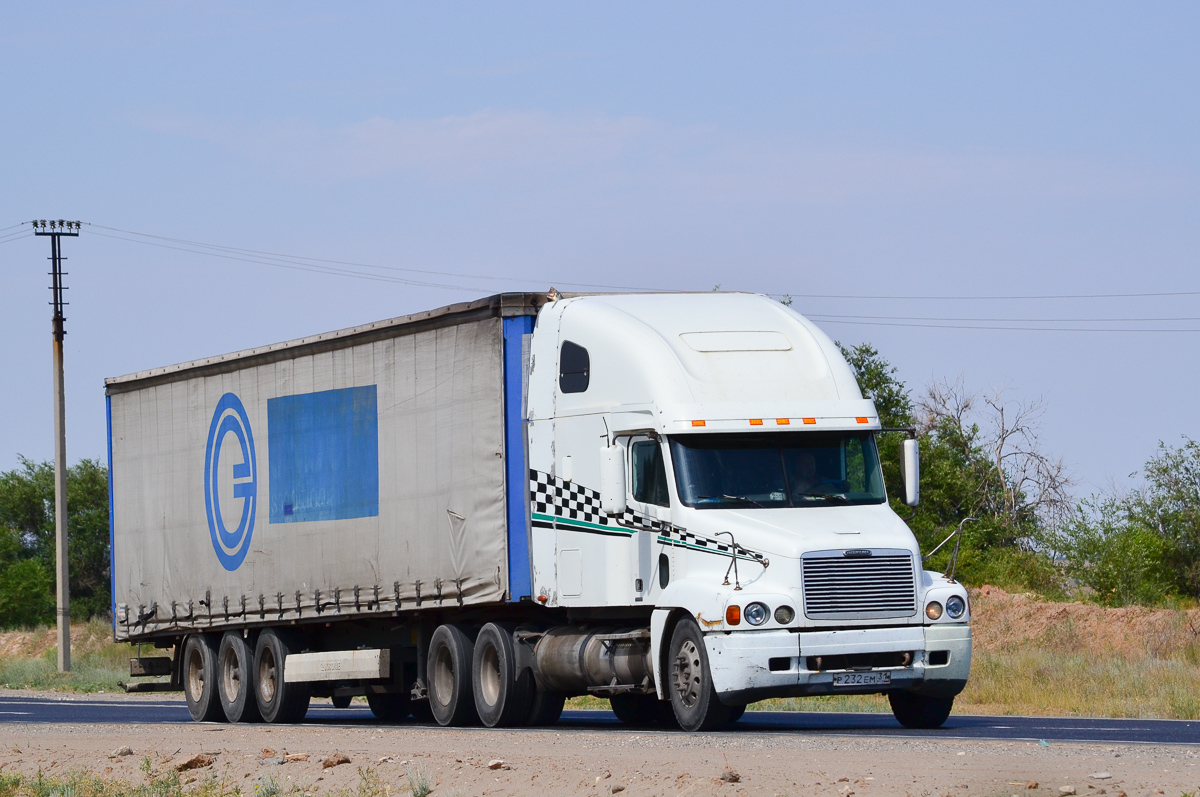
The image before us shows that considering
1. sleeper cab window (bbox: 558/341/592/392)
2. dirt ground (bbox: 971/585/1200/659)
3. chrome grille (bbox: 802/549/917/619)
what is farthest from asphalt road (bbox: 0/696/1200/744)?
dirt ground (bbox: 971/585/1200/659)

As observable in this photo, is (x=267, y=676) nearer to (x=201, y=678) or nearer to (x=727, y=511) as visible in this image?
(x=201, y=678)

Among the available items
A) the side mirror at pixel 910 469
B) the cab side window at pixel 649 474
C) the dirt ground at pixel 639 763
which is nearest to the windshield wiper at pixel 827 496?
the side mirror at pixel 910 469

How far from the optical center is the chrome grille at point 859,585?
52.1ft

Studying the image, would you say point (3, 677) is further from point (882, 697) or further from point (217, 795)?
point (217, 795)

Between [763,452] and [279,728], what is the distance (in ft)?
22.8

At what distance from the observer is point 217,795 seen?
13.2 metres

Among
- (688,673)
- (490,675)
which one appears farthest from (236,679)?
(688,673)

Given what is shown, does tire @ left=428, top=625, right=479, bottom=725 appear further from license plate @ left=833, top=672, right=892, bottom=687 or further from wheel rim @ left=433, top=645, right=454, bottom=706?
license plate @ left=833, top=672, right=892, bottom=687

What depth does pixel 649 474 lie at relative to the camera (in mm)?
17125

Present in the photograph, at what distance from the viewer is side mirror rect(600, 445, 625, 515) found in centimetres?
1678

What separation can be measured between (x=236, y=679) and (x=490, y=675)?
545cm

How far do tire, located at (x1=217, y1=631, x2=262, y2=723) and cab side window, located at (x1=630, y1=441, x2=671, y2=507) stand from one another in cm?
767

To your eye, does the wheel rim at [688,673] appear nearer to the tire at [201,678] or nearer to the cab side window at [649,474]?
the cab side window at [649,474]

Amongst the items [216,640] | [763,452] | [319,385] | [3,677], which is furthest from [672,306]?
[3,677]
